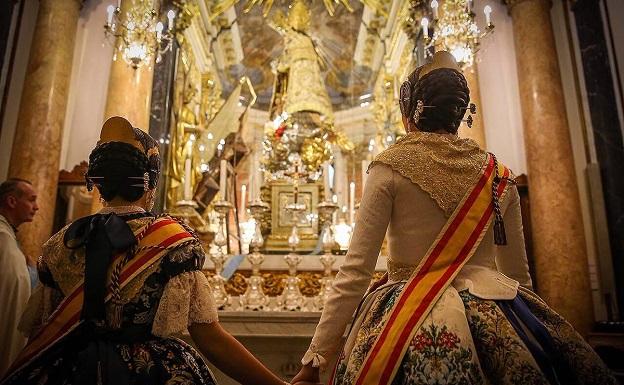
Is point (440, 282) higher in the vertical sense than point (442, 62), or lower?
lower

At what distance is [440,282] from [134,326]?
2.66ft

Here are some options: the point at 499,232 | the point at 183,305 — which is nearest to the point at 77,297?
the point at 183,305

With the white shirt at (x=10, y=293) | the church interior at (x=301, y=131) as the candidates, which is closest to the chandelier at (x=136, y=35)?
the church interior at (x=301, y=131)

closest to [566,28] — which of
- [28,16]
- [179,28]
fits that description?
[179,28]

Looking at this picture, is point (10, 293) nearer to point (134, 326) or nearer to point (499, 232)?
point (134, 326)

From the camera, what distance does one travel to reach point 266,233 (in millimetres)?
5180

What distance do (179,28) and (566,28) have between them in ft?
14.5

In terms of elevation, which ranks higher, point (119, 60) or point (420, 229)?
point (119, 60)

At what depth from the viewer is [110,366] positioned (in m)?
1.22

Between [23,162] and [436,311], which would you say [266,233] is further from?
[436,311]

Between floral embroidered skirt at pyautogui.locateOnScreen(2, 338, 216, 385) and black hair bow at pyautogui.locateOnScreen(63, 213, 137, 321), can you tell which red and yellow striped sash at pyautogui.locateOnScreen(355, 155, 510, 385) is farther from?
black hair bow at pyautogui.locateOnScreen(63, 213, 137, 321)

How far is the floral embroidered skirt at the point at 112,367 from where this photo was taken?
1.22 meters

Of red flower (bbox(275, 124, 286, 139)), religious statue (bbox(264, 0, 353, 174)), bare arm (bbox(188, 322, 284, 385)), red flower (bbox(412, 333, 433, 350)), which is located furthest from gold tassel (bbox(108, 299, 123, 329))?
red flower (bbox(275, 124, 286, 139))

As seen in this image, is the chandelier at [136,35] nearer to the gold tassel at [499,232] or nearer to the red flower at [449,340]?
the gold tassel at [499,232]
